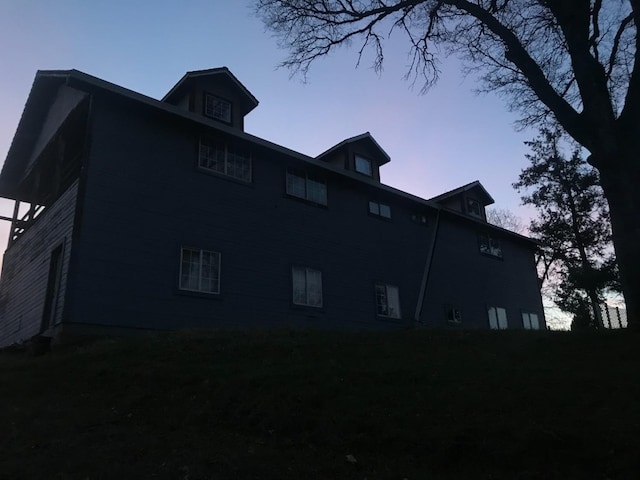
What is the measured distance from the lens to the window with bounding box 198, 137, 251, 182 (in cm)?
1784

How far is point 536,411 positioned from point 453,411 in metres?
1.05

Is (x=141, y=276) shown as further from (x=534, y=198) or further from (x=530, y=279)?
(x=534, y=198)

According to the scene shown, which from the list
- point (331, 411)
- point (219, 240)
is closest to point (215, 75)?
point (219, 240)

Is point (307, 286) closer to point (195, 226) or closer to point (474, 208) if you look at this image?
point (195, 226)

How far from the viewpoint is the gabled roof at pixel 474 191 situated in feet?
92.0

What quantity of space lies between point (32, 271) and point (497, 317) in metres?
20.3

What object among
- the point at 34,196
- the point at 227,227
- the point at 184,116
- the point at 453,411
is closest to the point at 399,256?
the point at 227,227

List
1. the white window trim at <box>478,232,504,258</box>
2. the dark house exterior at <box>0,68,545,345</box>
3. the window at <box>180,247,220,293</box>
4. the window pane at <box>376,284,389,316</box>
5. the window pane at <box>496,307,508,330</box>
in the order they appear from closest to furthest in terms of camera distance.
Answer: the dark house exterior at <box>0,68,545,345</box>, the window at <box>180,247,220,293</box>, the window pane at <box>376,284,389,316</box>, the window pane at <box>496,307,508,330</box>, the white window trim at <box>478,232,504,258</box>

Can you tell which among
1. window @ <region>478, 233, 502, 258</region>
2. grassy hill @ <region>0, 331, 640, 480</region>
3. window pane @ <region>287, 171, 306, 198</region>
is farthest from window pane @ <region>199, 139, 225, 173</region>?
window @ <region>478, 233, 502, 258</region>

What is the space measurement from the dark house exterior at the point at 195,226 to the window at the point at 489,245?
12.8 ft

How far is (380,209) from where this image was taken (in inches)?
921

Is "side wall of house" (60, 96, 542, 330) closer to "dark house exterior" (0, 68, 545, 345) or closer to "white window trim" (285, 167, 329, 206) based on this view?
"dark house exterior" (0, 68, 545, 345)

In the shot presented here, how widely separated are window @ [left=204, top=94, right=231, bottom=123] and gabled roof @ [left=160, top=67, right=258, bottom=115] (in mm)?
646

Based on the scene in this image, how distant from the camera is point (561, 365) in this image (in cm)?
961
